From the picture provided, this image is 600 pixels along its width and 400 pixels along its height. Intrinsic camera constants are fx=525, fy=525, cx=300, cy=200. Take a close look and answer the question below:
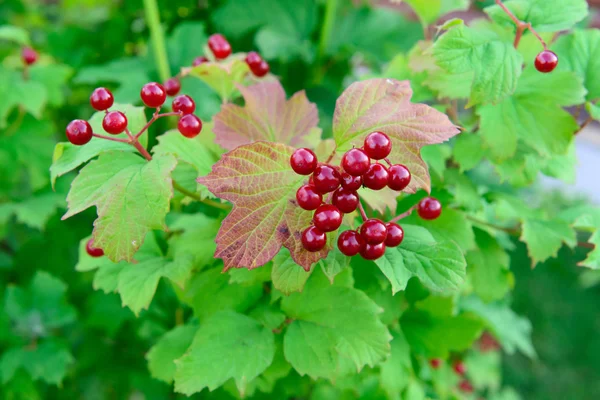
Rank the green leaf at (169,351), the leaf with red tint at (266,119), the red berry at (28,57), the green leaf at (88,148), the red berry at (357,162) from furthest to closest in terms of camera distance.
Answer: the red berry at (28,57) → the green leaf at (169,351) → the leaf with red tint at (266,119) → the green leaf at (88,148) → the red berry at (357,162)

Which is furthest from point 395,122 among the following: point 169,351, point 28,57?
point 28,57

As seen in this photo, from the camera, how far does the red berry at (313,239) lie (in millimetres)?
572

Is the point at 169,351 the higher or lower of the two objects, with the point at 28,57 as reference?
lower

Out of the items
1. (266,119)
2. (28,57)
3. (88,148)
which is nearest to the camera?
(88,148)

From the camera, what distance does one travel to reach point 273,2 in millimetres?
1523

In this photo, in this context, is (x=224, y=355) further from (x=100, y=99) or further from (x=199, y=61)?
(x=199, y=61)

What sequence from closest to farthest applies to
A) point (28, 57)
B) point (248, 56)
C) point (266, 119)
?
point (266, 119), point (248, 56), point (28, 57)

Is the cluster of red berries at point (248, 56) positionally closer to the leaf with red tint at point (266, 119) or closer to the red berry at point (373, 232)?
the leaf with red tint at point (266, 119)

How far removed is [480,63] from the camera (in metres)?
0.73

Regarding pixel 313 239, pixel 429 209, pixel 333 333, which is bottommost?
pixel 333 333

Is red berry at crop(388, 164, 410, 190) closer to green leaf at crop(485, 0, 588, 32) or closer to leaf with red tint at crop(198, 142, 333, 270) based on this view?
leaf with red tint at crop(198, 142, 333, 270)

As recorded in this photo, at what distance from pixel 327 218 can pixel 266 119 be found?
283mm

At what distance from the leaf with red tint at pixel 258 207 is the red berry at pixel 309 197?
33 millimetres

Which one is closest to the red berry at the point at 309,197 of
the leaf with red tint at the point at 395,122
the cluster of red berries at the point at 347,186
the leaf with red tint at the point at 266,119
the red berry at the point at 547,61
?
the cluster of red berries at the point at 347,186
